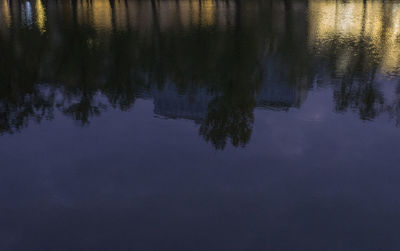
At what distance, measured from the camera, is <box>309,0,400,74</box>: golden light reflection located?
3415cm

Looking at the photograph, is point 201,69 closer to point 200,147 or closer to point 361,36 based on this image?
point 200,147

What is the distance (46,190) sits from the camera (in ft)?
49.8

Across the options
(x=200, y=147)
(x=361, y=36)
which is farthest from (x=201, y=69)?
(x=361, y=36)

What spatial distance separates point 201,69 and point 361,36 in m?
20.9

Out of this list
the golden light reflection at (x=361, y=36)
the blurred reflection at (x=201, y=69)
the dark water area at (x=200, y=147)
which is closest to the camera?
the dark water area at (x=200, y=147)

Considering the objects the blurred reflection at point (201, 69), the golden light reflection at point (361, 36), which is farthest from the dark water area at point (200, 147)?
the golden light reflection at point (361, 36)

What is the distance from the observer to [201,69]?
3269 cm

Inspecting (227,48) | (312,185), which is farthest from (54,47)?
(312,185)

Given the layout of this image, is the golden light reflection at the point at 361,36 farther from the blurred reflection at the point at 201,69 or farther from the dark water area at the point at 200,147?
the dark water area at the point at 200,147

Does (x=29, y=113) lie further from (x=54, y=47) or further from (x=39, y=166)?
(x=54, y=47)

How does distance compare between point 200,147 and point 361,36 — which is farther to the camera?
point 361,36

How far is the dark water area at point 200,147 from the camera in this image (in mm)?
12562

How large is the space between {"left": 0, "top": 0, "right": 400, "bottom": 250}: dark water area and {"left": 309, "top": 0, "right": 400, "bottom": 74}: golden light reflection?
35 cm

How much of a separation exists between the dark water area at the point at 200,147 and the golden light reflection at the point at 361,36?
349 mm
